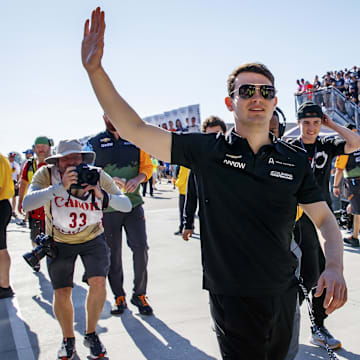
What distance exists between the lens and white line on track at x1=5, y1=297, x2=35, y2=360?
3.62 m

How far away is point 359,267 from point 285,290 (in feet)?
14.8

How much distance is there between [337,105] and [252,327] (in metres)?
12.6

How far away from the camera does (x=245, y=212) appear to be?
197 cm

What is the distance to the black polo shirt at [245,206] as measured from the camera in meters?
1.97

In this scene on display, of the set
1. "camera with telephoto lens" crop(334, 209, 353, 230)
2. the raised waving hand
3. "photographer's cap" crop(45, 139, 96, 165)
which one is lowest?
"camera with telephoto lens" crop(334, 209, 353, 230)

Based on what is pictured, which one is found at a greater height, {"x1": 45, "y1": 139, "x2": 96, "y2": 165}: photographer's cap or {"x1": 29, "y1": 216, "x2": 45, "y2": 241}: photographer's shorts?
{"x1": 45, "y1": 139, "x2": 96, "y2": 165}: photographer's cap

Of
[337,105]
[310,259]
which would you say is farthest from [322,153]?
[337,105]

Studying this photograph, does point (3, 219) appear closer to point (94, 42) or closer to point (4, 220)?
point (4, 220)

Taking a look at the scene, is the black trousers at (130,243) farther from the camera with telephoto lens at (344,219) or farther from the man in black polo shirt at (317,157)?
the camera with telephoto lens at (344,219)

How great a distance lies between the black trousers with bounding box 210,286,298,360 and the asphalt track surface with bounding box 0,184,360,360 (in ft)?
5.24

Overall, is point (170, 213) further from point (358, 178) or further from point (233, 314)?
point (233, 314)

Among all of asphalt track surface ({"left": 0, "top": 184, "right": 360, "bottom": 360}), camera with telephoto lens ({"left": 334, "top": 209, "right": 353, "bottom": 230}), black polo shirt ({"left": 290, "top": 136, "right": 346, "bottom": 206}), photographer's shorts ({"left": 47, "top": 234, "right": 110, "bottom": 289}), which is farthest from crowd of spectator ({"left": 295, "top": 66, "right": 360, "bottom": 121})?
photographer's shorts ({"left": 47, "top": 234, "right": 110, "bottom": 289})

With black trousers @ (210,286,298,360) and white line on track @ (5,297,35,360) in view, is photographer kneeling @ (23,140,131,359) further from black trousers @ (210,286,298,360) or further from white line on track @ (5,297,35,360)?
black trousers @ (210,286,298,360)

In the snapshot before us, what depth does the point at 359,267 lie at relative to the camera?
19.7 feet
